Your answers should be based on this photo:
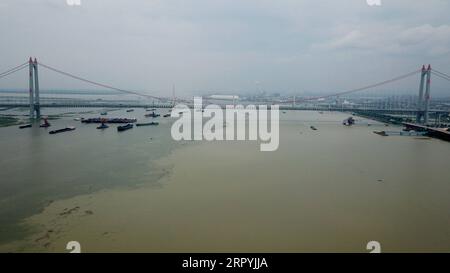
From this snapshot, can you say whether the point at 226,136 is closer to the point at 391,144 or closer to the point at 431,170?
the point at 391,144

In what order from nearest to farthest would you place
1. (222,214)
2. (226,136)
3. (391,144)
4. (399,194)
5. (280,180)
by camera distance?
(222,214) → (399,194) → (280,180) → (391,144) → (226,136)

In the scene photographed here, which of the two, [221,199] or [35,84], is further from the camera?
[35,84]

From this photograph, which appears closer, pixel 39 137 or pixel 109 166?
pixel 109 166

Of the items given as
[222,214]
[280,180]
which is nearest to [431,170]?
[280,180]

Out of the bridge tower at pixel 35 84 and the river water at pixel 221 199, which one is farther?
the bridge tower at pixel 35 84

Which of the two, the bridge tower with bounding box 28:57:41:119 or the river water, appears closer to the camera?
the river water
